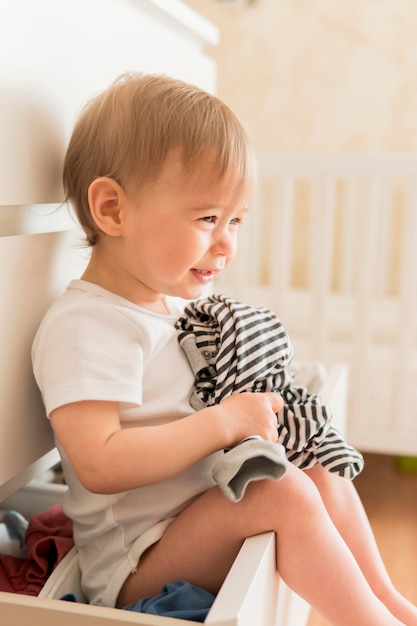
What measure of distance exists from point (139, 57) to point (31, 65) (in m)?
0.29

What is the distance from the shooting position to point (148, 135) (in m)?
0.74

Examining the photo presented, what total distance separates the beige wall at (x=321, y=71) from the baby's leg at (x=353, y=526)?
1694 mm

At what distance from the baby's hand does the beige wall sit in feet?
5.90

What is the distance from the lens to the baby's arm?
69 cm

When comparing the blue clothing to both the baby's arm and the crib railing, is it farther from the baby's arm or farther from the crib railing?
the crib railing

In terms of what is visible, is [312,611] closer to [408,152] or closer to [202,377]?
[202,377]

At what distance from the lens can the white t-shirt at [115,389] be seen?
27.7 inches

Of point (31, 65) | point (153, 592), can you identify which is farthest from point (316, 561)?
point (31, 65)

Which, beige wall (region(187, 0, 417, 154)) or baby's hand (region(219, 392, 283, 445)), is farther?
beige wall (region(187, 0, 417, 154))

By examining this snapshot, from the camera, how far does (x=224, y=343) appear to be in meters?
0.82

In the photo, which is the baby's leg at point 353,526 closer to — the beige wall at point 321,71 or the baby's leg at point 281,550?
the baby's leg at point 281,550

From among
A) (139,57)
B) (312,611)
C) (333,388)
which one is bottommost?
(312,611)

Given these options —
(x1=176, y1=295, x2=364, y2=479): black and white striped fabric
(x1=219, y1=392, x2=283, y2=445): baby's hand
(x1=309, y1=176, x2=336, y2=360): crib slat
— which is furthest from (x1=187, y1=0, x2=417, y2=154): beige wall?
(x1=219, y1=392, x2=283, y2=445): baby's hand

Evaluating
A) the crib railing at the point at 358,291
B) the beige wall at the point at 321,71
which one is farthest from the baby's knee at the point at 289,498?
the beige wall at the point at 321,71
